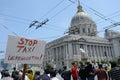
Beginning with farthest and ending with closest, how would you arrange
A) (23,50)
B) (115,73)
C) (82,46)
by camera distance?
(82,46) → (115,73) → (23,50)

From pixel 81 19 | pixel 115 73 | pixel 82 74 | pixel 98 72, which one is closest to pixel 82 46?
pixel 81 19

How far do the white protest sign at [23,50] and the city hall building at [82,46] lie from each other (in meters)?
66.3

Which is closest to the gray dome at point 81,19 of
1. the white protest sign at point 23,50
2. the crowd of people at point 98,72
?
the crowd of people at point 98,72

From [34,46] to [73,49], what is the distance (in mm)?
71422

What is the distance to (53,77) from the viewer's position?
6.08 meters

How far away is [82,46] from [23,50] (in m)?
74.8

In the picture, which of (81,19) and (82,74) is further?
(81,19)

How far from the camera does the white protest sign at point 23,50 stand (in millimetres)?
5352

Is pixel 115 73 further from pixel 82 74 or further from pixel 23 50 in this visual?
pixel 82 74

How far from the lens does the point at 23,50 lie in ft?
18.1

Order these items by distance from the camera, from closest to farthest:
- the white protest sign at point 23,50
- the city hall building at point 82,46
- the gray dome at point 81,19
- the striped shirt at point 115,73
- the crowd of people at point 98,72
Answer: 1. the white protest sign at point 23,50
2. the striped shirt at point 115,73
3. the crowd of people at point 98,72
4. the city hall building at point 82,46
5. the gray dome at point 81,19

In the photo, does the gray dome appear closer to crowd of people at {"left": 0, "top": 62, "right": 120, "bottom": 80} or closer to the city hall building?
the city hall building

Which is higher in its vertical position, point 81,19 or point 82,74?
point 81,19

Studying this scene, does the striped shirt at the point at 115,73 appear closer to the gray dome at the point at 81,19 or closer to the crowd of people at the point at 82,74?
the crowd of people at the point at 82,74
